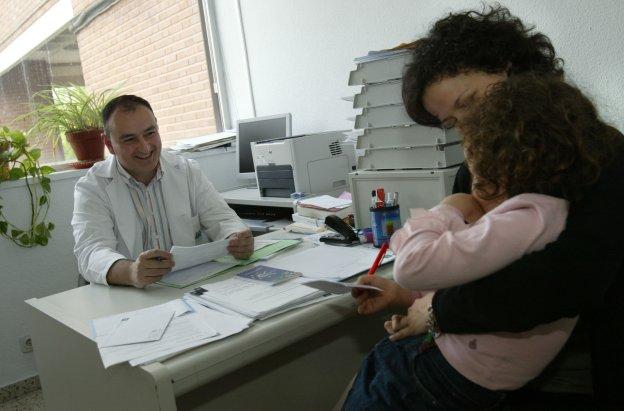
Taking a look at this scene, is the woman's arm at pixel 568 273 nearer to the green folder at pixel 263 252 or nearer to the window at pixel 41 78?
the green folder at pixel 263 252

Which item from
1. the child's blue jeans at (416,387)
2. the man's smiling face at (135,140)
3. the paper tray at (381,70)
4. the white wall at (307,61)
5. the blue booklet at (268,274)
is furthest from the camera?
the man's smiling face at (135,140)

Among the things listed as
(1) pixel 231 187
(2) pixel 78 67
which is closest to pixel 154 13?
(2) pixel 78 67

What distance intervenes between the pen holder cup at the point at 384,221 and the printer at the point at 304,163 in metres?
0.98

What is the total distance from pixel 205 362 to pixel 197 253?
61cm

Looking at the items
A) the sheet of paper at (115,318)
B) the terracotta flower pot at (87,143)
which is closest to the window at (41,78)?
the terracotta flower pot at (87,143)

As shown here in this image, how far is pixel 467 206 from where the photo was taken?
99cm

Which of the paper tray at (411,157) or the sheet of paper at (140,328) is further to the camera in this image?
the paper tray at (411,157)

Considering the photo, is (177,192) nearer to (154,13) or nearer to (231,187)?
(231,187)

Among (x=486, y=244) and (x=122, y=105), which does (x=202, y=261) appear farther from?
(x=486, y=244)

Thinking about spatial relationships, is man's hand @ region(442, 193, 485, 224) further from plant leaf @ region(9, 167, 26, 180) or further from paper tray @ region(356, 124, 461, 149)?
plant leaf @ region(9, 167, 26, 180)

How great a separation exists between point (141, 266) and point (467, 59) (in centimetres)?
100

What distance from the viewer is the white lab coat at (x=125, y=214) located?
69.5 inches

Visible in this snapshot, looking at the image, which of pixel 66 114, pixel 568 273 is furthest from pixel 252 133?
pixel 568 273

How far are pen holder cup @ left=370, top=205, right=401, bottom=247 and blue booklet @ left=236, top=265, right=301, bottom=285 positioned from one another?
13.0 inches
